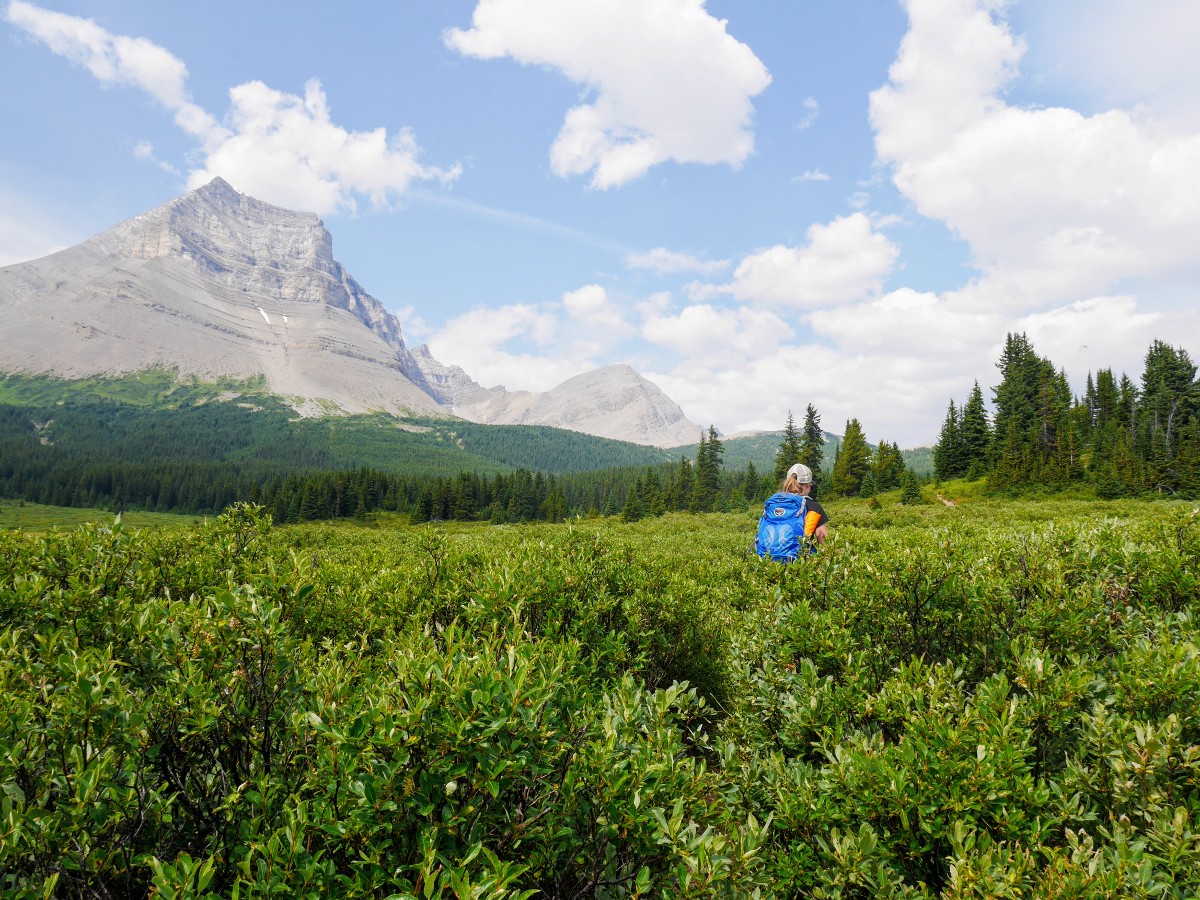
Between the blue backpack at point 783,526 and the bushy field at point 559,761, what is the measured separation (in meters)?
2.57

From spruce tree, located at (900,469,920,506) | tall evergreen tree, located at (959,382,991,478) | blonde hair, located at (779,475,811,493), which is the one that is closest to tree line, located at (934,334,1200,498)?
tall evergreen tree, located at (959,382,991,478)

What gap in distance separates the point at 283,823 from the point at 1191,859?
5259 mm

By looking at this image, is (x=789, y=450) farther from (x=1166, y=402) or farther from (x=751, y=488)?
(x=1166, y=402)

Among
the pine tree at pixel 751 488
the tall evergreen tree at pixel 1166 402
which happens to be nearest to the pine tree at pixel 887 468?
the pine tree at pixel 751 488

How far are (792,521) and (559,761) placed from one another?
651cm

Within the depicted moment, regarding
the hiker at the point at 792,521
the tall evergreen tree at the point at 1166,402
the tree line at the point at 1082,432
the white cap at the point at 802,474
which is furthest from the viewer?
the tall evergreen tree at the point at 1166,402

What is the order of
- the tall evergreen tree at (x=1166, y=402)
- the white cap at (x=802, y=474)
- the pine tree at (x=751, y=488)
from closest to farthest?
1. the white cap at (x=802, y=474)
2. the tall evergreen tree at (x=1166, y=402)
3. the pine tree at (x=751, y=488)

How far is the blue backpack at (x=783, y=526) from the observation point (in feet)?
29.1

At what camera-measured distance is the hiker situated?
28.8ft

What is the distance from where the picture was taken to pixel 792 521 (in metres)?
9.02

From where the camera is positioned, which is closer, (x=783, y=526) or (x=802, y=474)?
(x=783, y=526)

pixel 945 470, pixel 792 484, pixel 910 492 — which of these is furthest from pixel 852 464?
pixel 792 484

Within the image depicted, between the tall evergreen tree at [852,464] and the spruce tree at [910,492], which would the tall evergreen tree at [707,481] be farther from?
the spruce tree at [910,492]

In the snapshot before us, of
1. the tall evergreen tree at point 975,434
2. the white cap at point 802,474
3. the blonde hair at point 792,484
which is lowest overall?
the blonde hair at point 792,484
